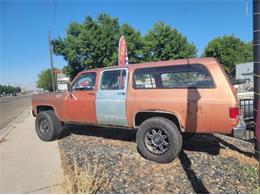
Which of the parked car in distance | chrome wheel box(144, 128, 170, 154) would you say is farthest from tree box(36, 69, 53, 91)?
chrome wheel box(144, 128, 170, 154)

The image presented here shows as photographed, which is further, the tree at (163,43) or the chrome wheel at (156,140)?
the tree at (163,43)

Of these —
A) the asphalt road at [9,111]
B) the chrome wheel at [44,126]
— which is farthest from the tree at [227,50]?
the chrome wheel at [44,126]

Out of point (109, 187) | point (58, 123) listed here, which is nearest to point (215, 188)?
point (109, 187)

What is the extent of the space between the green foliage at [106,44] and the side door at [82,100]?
20.0 metres

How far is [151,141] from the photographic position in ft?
18.6

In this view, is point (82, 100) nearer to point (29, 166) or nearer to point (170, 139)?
point (29, 166)

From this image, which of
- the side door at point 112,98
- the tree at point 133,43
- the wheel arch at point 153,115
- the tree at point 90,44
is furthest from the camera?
the tree at point 133,43

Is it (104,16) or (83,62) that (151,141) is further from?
(104,16)

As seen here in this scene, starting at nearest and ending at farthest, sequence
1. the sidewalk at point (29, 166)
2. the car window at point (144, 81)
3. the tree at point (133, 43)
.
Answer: the sidewalk at point (29, 166)
the car window at point (144, 81)
the tree at point (133, 43)

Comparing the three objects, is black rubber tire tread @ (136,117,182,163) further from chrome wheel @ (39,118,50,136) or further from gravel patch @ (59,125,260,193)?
chrome wheel @ (39,118,50,136)

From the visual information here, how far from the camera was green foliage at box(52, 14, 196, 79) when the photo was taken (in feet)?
90.1

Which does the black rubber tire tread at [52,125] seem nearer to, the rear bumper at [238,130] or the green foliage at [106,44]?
the rear bumper at [238,130]

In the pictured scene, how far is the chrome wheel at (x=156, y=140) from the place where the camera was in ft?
18.1

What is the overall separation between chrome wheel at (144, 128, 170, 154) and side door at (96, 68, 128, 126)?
0.75 metres
